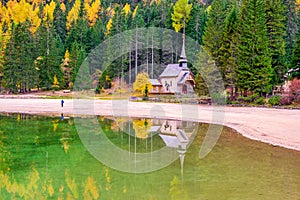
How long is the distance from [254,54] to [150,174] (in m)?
31.9

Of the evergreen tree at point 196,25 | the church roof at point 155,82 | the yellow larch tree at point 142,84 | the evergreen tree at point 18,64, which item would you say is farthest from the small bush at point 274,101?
the evergreen tree at point 18,64

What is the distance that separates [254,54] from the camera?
1644 inches

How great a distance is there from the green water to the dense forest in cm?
2321

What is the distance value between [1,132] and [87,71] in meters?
43.7

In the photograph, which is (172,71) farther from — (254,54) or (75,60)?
(75,60)

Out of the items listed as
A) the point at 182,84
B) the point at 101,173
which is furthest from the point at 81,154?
the point at 182,84

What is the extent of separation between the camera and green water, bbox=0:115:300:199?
35.7 ft

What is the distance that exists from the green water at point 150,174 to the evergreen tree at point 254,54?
21.6 m

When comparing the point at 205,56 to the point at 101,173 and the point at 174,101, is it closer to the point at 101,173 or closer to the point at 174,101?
the point at 174,101

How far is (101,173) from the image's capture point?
13148 mm

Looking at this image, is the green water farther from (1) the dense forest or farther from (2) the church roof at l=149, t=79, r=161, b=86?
(2) the church roof at l=149, t=79, r=161, b=86

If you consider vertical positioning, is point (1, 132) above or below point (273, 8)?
below

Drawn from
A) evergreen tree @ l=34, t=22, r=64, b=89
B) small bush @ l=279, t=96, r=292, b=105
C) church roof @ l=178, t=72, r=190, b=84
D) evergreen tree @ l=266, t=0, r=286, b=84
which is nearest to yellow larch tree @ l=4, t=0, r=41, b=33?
evergreen tree @ l=34, t=22, r=64, b=89

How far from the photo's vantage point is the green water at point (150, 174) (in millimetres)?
10875
